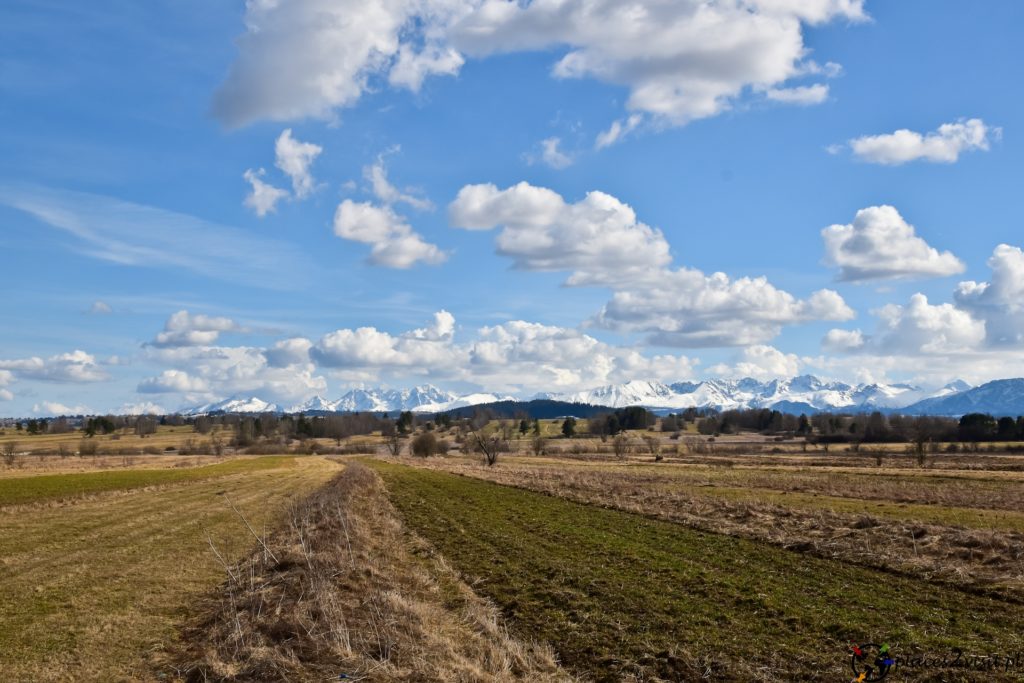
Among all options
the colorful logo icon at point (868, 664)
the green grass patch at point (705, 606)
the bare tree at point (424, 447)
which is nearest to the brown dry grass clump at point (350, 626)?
the green grass patch at point (705, 606)

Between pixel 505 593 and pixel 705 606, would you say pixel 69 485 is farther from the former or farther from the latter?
pixel 705 606

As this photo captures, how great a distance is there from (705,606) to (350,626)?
27.9ft

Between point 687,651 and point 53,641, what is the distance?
14.1 m

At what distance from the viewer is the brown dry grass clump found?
11.9m

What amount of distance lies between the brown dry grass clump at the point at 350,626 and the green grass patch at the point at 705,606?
123cm

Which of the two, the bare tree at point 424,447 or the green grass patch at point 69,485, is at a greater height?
the green grass patch at point 69,485

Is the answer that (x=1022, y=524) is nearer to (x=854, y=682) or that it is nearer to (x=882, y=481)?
(x=854, y=682)

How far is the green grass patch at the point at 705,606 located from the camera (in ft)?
43.4

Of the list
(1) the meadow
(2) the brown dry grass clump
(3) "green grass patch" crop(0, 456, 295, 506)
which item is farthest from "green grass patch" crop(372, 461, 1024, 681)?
(3) "green grass patch" crop(0, 456, 295, 506)

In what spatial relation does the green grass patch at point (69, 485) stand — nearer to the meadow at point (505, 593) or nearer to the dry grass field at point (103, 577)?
the dry grass field at point (103, 577)

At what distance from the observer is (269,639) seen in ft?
45.9

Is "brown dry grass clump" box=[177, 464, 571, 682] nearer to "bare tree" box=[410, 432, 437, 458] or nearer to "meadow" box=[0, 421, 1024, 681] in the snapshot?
"meadow" box=[0, 421, 1024, 681]

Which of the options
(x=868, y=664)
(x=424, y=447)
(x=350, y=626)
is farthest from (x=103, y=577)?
(x=424, y=447)

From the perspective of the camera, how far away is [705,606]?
16906mm
